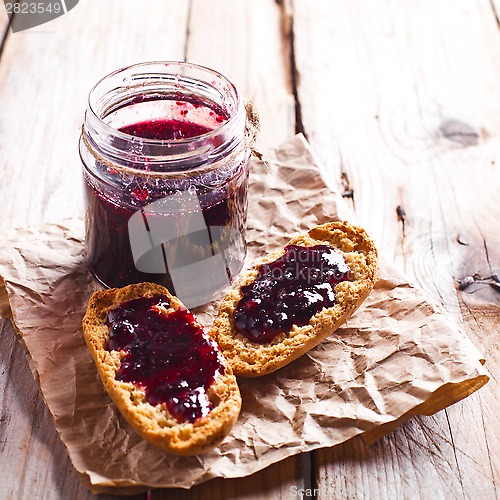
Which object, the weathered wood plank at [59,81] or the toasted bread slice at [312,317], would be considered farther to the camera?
the weathered wood plank at [59,81]

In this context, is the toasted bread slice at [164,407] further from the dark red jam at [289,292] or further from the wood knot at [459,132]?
the wood knot at [459,132]

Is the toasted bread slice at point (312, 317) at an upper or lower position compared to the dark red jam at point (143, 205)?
lower

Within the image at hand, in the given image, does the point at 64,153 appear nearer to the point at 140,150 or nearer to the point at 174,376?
the point at 140,150

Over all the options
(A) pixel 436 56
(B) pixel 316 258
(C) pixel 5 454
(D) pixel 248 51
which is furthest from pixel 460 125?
(C) pixel 5 454

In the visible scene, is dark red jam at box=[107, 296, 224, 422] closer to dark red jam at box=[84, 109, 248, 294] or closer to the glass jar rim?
dark red jam at box=[84, 109, 248, 294]

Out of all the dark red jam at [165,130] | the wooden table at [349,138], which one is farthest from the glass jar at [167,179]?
the wooden table at [349,138]

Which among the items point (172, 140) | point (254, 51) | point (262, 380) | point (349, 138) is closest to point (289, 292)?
point (262, 380)

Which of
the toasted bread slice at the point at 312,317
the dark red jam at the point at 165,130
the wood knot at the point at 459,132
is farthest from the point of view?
the wood knot at the point at 459,132
